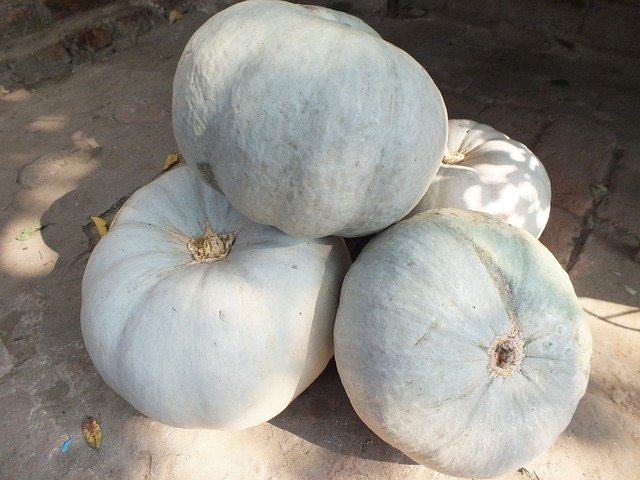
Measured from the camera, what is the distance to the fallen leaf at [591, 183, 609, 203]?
2.43 metres

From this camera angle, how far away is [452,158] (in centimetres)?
198

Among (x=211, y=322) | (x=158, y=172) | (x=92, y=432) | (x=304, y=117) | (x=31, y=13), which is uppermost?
(x=304, y=117)

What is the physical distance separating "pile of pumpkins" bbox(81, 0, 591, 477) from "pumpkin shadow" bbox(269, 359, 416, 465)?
0.64 ft

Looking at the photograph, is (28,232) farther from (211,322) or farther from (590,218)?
(590,218)

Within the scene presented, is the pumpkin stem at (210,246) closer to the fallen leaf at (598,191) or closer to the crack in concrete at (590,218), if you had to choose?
the crack in concrete at (590,218)

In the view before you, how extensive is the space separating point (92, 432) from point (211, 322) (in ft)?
2.14

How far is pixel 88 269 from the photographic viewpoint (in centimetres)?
168

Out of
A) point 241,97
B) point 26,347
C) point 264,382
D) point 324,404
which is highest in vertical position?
point 241,97

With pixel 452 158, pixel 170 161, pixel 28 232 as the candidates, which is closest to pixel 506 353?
pixel 452 158

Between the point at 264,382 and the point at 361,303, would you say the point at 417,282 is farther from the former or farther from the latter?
the point at 264,382

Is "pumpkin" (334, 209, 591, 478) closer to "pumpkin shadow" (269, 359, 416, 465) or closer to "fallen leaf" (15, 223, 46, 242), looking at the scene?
"pumpkin shadow" (269, 359, 416, 465)

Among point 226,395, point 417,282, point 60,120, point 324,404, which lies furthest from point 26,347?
point 60,120

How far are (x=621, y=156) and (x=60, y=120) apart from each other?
10.3ft

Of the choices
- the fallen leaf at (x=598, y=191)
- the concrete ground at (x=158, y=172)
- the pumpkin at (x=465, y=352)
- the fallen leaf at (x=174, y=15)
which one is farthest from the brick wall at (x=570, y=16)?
the pumpkin at (x=465, y=352)
